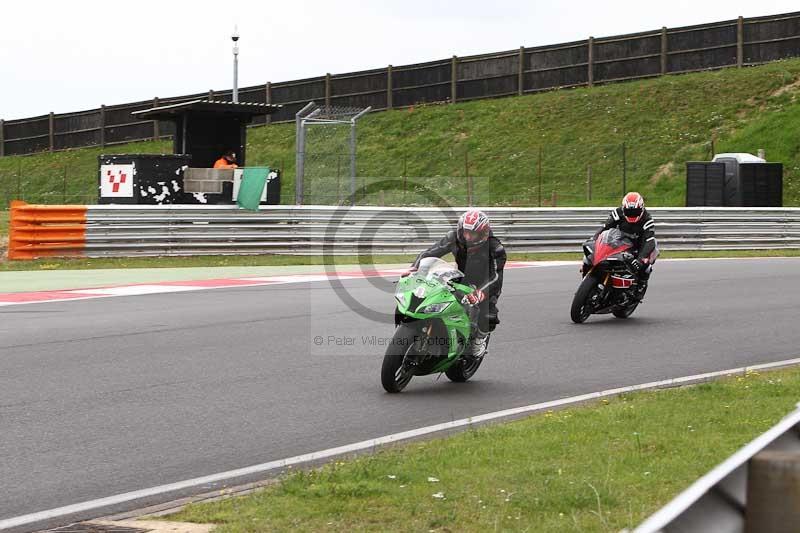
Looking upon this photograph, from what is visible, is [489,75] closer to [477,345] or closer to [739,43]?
[739,43]

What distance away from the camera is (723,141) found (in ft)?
134

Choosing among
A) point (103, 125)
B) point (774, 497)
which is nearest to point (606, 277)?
point (774, 497)

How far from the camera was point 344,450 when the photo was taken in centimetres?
759

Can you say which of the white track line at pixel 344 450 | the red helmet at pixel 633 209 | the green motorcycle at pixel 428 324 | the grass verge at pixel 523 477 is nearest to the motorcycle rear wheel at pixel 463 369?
the green motorcycle at pixel 428 324

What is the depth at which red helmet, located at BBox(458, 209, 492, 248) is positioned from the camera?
10.2 meters

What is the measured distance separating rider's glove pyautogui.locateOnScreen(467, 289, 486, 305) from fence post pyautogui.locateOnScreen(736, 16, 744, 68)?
35.4 metres

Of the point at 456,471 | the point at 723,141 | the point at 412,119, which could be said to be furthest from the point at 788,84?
the point at 456,471

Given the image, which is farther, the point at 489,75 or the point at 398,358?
the point at 489,75

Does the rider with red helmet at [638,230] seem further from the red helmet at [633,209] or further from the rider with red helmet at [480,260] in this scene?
the rider with red helmet at [480,260]

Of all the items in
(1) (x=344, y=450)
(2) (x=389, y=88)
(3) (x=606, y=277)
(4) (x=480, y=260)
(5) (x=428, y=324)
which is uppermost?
(2) (x=389, y=88)

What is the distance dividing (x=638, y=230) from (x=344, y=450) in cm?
814

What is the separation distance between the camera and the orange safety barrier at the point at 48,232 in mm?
21359

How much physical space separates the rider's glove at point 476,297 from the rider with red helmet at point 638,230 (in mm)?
4988

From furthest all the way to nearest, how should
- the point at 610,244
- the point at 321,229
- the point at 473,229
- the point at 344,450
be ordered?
the point at 321,229
the point at 610,244
the point at 473,229
the point at 344,450
